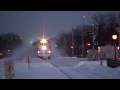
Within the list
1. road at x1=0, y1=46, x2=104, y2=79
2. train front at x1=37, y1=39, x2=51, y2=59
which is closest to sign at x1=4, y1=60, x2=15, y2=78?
road at x1=0, y1=46, x2=104, y2=79

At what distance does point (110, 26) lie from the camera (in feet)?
295

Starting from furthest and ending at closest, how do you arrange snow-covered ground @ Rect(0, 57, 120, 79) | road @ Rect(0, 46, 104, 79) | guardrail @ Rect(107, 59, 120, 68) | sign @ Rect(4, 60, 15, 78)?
guardrail @ Rect(107, 59, 120, 68), road @ Rect(0, 46, 104, 79), snow-covered ground @ Rect(0, 57, 120, 79), sign @ Rect(4, 60, 15, 78)

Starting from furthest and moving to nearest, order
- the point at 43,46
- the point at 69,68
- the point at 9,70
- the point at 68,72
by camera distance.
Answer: the point at 43,46
the point at 69,68
the point at 68,72
the point at 9,70

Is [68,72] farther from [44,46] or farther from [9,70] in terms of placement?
[44,46]

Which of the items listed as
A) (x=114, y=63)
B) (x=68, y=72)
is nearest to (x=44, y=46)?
(x=68, y=72)

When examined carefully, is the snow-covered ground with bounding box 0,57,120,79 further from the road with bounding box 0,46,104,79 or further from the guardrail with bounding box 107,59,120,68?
the guardrail with bounding box 107,59,120,68

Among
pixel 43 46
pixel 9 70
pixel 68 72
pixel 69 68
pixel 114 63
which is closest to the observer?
pixel 9 70

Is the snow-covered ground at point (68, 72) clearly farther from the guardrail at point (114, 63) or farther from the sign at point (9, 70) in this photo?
the sign at point (9, 70)

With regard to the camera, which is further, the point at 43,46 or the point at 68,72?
the point at 43,46

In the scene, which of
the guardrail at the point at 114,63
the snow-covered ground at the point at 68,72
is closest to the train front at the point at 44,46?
the snow-covered ground at the point at 68,72
